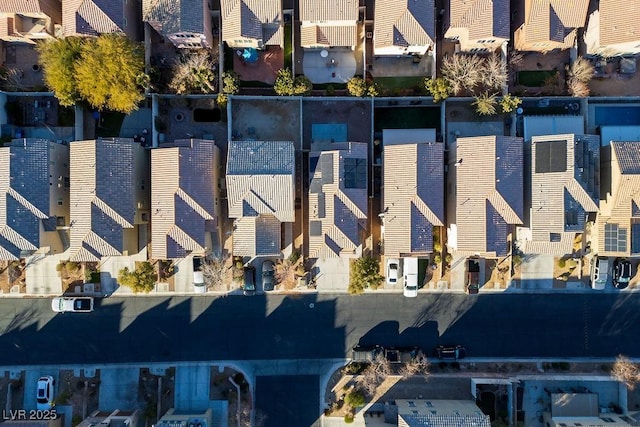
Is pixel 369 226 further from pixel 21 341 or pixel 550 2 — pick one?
pixel 21 341

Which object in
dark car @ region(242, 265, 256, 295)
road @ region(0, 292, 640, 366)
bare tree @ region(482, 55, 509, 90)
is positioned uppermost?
bare tree @ region(482, 55, 509, 90)

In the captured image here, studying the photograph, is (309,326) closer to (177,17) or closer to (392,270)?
(392,270)

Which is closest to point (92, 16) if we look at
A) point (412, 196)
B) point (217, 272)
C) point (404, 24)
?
point (217, 272)

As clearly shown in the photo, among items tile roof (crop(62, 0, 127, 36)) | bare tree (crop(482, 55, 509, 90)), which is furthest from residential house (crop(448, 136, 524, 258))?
tile roof (crop(62, 0, 127, 36))

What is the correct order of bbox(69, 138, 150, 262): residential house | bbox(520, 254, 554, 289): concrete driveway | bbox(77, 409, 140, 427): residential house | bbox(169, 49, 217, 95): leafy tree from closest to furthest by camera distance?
bbox(69, 138, 150, 262): residential house < bbox(77, 409, 140, 427): residential house < bbox(169, 49, 217, 95): leafy tree < bbox(520, 254, 554, 289): concrete driveway

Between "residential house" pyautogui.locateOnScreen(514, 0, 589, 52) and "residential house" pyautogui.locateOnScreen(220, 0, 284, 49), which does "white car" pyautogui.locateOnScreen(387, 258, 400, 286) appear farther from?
"residential house" pyautogui.locateOnScreen(220, 0, 284, 49)

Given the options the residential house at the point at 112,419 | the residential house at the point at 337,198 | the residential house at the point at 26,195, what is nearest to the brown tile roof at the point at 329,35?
the residential house at the point at 337,198
